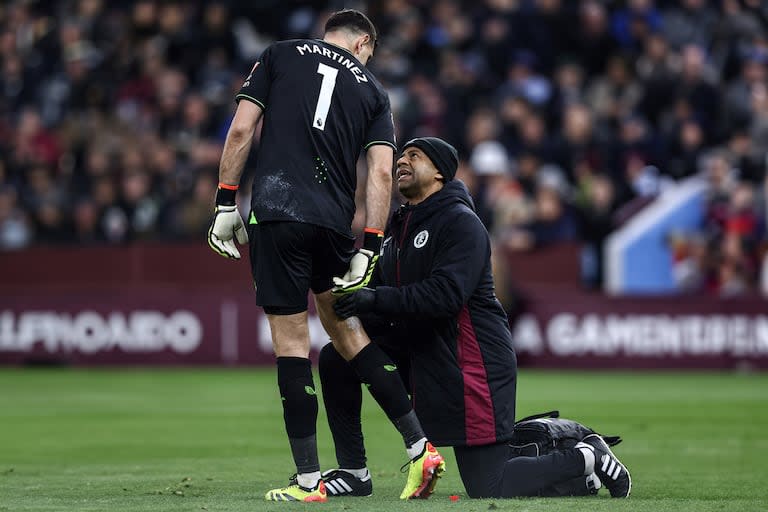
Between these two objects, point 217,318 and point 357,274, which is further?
point 217,318

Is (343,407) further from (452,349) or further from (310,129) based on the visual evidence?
(310,129)

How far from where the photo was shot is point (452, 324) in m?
7.39

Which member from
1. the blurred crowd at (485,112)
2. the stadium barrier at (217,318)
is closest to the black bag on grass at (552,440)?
the stadium barrier at (217,318)

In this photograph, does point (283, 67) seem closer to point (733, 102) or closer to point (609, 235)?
point (609, 235)

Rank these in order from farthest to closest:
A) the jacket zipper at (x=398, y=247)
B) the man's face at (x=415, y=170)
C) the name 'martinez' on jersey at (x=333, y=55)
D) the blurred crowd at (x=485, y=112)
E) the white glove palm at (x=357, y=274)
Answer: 1. the blurred crowd at (x=485, y=112)
2. the jacket zipper at (x=398, y=247)
3. the man's face at (x=415, y=170)
4. the name 'martinez' on jersey at (x=333, y=55)
5. the white glove palm at (x=357, y=274)

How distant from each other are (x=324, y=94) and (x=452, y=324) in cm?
131

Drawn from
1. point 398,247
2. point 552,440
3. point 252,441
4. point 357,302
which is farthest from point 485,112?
point 357,302

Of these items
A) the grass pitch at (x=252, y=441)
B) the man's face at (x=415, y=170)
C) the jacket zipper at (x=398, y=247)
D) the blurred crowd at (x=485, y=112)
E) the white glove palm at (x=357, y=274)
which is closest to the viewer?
the white glove palm at (x=357, y=274)

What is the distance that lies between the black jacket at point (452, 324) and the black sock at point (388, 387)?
0.14 metres

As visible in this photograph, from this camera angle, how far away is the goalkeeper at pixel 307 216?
724cm

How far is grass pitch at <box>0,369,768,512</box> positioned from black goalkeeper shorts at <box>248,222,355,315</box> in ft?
3.25

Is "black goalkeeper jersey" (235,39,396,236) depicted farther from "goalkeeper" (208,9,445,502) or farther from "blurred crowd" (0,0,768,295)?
"blurred crowd" (0,0,768,295)

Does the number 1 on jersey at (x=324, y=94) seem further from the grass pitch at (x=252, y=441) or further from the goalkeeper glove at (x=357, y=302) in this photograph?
the grass pitch at (x=252, y=441)

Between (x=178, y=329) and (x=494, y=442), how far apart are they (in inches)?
523
